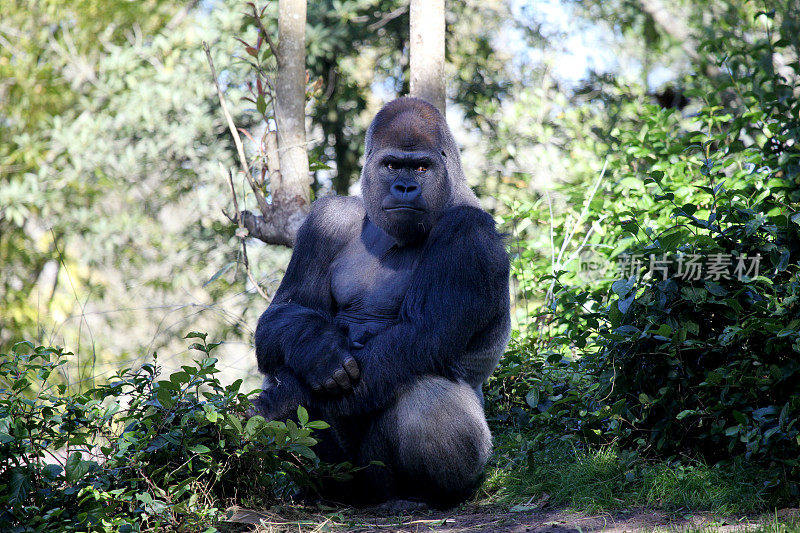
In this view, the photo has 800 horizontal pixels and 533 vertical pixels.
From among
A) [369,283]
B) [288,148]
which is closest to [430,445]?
[369,283]

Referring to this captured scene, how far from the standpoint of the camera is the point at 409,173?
3.24m

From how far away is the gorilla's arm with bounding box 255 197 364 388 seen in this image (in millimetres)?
3055

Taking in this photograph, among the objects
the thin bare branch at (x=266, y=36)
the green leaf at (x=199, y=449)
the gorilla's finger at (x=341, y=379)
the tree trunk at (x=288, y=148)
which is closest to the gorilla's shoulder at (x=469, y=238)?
the gorilla's finger at (x=341, y=379)

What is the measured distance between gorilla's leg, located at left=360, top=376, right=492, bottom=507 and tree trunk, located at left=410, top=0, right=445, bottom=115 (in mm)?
2028

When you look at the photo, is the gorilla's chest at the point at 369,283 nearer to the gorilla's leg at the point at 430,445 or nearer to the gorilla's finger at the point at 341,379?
the gorilla's finger at the point at 341,379

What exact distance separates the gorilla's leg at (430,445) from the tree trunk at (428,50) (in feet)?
6.66

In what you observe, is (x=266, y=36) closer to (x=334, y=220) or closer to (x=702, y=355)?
Result: (x=334, y=220)

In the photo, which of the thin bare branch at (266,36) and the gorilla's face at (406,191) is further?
the thin bare branch at (266,36)

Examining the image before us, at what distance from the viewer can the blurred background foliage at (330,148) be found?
4.71 m

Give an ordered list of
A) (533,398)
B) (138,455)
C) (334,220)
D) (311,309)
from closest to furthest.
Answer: (138,455)
(311,309)
(334,220)
(533,398)

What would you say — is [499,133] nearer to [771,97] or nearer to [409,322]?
[771,97]

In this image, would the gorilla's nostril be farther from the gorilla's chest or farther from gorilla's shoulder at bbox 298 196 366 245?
gorilla's shoulder at bbox 298 196 366 245

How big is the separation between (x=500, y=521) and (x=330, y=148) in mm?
6294

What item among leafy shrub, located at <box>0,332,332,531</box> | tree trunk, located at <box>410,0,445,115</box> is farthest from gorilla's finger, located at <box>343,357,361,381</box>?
tree trunk, located at <box>410,0,445,115</box>
